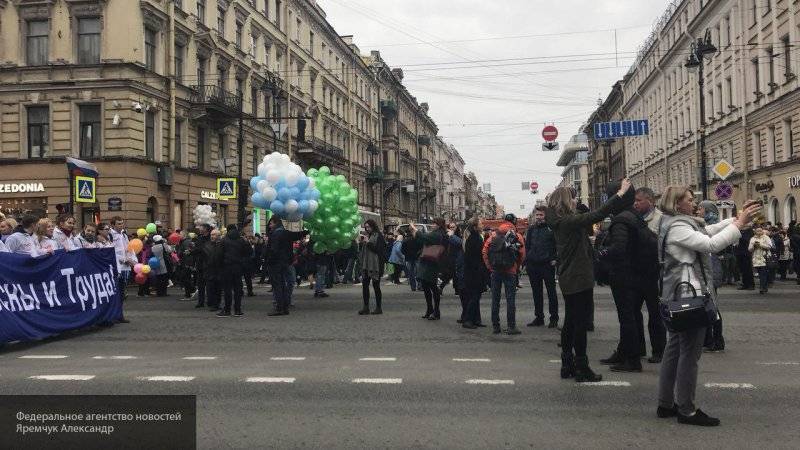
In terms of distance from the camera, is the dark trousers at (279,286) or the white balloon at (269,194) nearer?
the dark trousers at (279,286)

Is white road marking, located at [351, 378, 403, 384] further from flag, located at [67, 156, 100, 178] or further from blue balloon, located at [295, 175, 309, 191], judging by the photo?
flag, located at [67, 156, 100, 178]

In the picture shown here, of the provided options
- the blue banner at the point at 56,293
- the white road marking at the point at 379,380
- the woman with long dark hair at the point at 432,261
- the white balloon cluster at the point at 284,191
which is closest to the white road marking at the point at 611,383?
the white road marking at the point at 379,380

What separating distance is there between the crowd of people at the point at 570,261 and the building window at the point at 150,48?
480 inches

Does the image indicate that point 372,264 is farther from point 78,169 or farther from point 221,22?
point 221,22

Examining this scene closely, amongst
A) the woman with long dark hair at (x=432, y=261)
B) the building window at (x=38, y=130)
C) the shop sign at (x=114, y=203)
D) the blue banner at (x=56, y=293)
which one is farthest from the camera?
the building window at (x=38, y=130)

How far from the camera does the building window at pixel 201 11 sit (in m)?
33.2

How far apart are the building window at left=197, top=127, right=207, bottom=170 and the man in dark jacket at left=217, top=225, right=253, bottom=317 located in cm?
2140

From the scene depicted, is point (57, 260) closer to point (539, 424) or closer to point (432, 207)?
point (539, 424)

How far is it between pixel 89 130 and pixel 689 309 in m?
27.5

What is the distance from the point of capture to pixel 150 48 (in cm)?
2898

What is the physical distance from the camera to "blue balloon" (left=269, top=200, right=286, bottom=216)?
1393cm

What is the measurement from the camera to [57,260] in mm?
10375

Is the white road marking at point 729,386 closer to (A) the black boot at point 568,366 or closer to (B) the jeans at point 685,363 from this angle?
→ (A) the black boot at point 568,366

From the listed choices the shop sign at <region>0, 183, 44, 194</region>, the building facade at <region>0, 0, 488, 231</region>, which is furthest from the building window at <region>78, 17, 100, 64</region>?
the shop sign at <region>0, 183, 44, 194</region>
